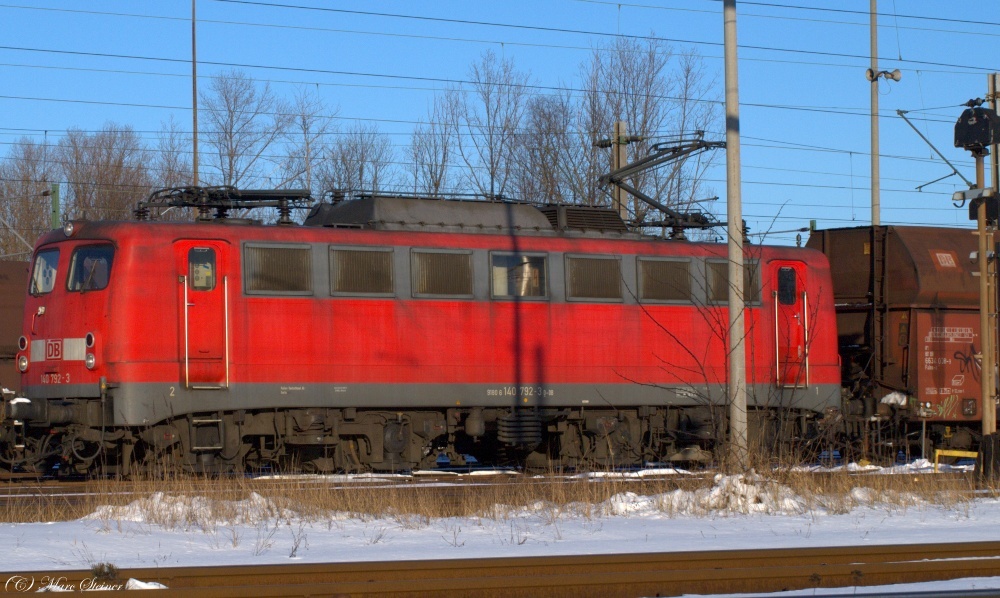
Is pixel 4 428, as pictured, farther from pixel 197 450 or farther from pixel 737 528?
pixel 737 528

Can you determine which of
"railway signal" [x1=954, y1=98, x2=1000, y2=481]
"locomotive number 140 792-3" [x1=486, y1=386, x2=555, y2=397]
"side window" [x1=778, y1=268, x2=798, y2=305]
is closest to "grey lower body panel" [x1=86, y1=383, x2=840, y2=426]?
"locomotive number 140 792-3" [x1=486, y1=386, x2=555, y2=397]

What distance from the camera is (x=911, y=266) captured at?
20.6 metres

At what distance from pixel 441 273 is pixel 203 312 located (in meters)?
3.44

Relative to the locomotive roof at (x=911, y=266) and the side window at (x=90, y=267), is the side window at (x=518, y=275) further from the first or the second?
the locomotive roof at (x=911, y=266)

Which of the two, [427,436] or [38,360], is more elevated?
[38,360]

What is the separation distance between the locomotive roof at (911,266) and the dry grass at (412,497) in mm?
6017

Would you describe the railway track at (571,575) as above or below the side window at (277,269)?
below

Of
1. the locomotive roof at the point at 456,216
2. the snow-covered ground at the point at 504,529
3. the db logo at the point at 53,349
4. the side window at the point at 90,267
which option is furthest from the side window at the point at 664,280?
the db logo at the point at 53,349

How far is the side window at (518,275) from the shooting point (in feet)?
58.8

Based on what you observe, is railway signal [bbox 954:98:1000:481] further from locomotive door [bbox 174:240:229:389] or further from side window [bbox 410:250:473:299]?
locomotive door [bbox 174:240:229:389]

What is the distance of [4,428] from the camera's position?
1619cm

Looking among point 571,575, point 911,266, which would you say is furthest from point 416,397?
point 571,575

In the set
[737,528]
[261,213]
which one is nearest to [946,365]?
[737,528]

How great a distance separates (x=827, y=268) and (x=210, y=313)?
33.2ft
